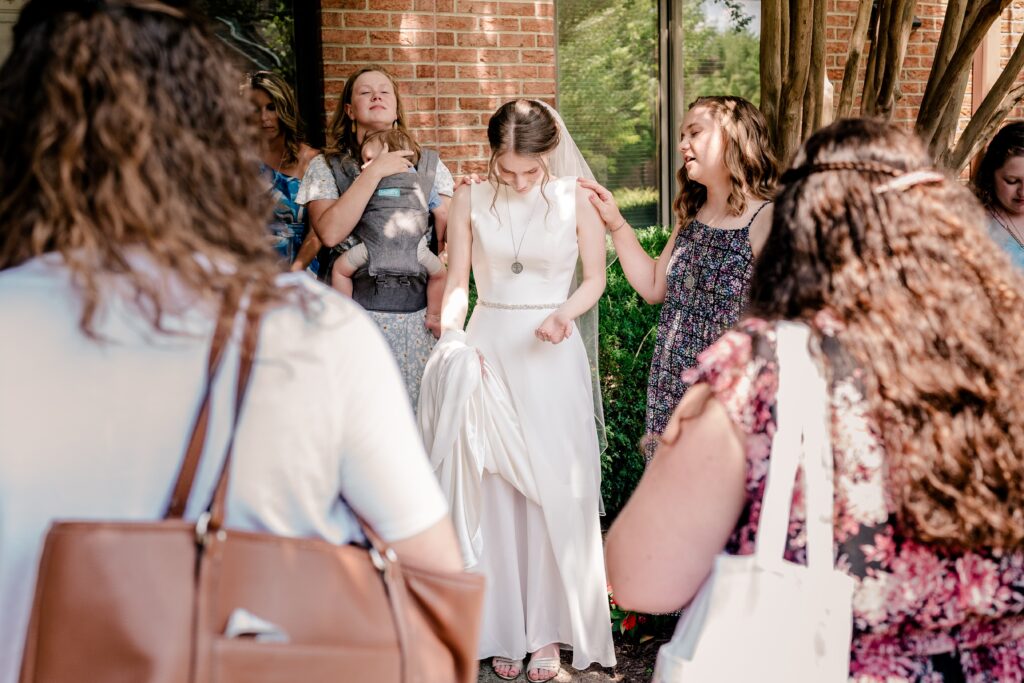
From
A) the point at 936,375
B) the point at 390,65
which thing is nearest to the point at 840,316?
the point at 936,375

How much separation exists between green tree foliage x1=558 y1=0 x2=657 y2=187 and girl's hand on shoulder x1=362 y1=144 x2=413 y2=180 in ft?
9.62

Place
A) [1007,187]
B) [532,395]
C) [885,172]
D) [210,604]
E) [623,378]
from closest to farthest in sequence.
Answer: [210,604] < [885,172] < [532,395] < [1007,187] < [623,378]

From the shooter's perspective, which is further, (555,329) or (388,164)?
(388,164)

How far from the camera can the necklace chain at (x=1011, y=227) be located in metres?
3.98

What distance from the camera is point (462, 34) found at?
236 inches

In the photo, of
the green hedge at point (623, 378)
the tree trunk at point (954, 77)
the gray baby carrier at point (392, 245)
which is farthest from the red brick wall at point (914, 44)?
the gray baby carrier at point (392, 245)

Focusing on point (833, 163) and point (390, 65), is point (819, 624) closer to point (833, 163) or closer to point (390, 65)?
point (833, 163)

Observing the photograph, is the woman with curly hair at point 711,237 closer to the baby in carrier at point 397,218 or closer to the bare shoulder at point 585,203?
the bare shoulder at point 585,203

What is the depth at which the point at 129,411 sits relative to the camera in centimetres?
133

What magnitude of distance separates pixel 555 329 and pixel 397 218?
0.83m

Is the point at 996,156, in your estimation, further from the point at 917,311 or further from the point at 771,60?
the point at 917,311

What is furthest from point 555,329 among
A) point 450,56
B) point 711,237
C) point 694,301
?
point 450,56

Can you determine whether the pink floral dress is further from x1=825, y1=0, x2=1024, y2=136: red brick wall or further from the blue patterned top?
x1=825, y1=0, x2=1024, y2=136: red brick wall

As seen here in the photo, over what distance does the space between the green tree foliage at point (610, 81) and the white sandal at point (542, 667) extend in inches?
161
